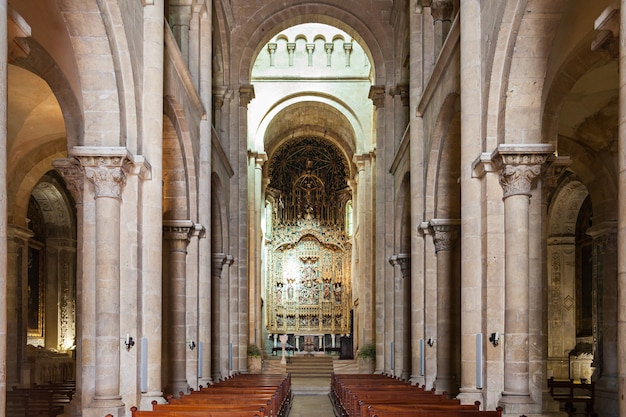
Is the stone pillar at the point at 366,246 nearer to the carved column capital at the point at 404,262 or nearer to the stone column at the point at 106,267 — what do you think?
the carved column capital at the point at 404,262

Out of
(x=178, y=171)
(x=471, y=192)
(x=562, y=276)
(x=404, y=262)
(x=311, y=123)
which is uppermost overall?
(x=311, y=123)

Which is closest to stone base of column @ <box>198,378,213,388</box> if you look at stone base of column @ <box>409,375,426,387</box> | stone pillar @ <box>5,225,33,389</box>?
stone pillar @ <box>5,225,33,389</box>

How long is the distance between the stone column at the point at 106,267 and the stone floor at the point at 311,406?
11.3 meters

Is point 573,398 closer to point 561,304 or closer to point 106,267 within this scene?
point 561,304

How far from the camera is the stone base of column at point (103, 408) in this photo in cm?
1270

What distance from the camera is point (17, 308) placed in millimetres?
23109

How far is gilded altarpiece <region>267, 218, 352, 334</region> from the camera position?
47719 mm

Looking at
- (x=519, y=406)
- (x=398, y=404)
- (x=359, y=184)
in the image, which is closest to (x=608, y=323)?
(x=398, y=404)

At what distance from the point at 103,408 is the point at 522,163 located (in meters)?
7.18

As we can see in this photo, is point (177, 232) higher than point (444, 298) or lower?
higher

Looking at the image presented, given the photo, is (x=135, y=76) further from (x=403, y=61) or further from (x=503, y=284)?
(x=403, y=61)

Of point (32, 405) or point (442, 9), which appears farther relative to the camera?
point (442, 9)

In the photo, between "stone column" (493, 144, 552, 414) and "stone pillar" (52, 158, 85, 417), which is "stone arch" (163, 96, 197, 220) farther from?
"stone column" (493, 144, 552, 414)

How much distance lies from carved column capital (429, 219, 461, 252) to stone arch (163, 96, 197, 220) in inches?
222
